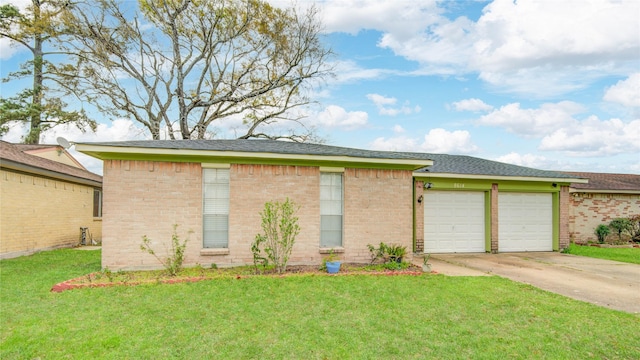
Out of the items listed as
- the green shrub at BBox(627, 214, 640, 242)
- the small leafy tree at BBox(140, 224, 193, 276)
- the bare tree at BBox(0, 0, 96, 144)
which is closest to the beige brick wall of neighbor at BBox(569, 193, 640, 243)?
the green shrub at BBox(627, 214, 640, 242)

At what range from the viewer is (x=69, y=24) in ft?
65.9

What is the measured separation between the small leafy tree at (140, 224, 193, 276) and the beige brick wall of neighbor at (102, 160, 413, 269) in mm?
123

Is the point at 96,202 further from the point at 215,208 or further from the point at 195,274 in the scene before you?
the point at 195,274

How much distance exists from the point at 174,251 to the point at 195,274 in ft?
3.08

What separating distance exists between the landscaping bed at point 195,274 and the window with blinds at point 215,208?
0.72 metres

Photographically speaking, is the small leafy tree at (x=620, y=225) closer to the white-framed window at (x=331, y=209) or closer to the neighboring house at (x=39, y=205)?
the white-framed window at (x=331, y=209)

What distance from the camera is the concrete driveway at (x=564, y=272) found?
6.94m

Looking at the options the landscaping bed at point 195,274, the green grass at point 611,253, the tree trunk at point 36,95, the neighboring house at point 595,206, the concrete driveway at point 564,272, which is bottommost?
the green grass at point 611,253

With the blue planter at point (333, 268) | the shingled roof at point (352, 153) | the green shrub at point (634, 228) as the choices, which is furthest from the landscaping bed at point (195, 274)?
the green shrub at point (634, 228)

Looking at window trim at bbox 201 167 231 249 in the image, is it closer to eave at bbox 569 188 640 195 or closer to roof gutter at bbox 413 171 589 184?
roof gutter at bbox 413 171 589 184

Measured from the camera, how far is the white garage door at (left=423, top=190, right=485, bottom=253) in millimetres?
12633

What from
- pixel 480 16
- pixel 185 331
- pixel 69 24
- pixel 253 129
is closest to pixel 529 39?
pixel 480 16

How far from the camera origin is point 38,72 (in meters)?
23.0

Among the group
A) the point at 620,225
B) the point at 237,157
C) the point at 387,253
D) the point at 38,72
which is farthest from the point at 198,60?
the point at 620,225
